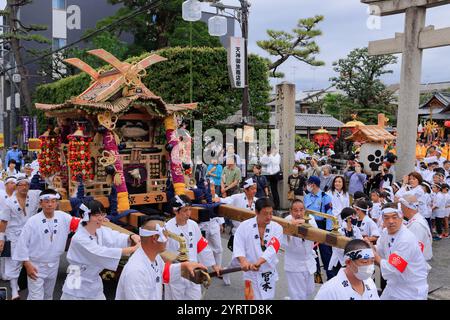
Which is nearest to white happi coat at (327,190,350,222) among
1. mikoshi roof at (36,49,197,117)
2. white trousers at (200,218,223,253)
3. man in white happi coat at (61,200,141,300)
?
white trousers at (200,218,223,253)

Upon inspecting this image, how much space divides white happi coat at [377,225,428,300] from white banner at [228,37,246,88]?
9915mm

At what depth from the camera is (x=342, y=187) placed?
802cm

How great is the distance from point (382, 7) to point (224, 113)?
685 centimetres

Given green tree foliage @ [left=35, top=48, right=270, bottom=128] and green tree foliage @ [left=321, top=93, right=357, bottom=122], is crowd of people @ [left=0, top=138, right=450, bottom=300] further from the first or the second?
green tree foliage @ [left=321, top=93, right=357, bottom=122]

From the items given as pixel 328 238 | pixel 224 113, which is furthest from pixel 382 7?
pixel 328 238

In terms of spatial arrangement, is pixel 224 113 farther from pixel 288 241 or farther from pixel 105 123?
pixel 288 241

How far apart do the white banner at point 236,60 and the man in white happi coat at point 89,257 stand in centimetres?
948

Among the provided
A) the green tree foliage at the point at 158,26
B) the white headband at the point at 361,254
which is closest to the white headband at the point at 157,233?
the white headband at the point at 361,254

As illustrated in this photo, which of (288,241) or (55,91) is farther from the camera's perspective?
(55,91)

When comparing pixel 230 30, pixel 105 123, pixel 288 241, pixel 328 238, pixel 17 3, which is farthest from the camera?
pixel 230 30

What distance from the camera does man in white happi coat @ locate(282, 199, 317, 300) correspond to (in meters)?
5.75

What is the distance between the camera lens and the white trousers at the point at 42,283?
5.32 m

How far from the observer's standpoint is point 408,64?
42.0ft

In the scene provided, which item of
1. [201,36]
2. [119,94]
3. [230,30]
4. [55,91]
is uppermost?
[230,30]
